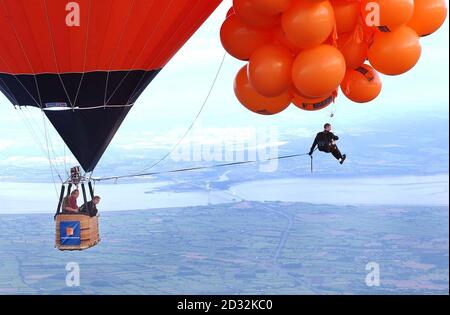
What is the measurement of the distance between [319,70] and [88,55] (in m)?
2.18

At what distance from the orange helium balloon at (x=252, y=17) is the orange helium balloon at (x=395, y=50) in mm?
736

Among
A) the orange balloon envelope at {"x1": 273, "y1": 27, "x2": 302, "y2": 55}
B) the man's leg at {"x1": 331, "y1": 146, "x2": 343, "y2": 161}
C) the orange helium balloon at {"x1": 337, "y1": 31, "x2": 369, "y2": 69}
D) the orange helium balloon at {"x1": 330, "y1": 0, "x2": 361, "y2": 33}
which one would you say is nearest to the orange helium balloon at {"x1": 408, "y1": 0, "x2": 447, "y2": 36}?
the orange helium balloon at {"x1": 337, "y1": 31, "x2": 369, "y2": 69}

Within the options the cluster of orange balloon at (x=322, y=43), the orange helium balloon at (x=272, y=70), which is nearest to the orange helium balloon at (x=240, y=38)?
the cluster of orange balloon at (x=322, y=43)

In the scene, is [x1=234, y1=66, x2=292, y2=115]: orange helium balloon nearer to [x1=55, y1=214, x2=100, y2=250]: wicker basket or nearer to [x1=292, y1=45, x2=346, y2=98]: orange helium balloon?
[x1=292, y1=45, x2=346, y2=98]: orange helium balloon

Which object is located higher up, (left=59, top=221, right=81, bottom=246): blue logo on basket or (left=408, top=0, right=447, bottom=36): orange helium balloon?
(left=408, top=0, right=447, bottom=36): orange helium balloon

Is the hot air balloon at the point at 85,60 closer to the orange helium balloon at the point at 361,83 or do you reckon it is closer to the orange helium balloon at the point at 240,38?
the orange helium balloon at the point at 240,38

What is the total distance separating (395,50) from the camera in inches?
237

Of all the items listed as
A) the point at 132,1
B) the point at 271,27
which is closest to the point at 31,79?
the point at 132,1

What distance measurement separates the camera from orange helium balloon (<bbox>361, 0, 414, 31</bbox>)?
19.3 ft

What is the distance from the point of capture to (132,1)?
671cm

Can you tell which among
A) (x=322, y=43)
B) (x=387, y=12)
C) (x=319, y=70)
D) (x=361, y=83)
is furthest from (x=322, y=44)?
(x=361, y=83)

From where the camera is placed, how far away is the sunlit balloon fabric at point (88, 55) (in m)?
6.78

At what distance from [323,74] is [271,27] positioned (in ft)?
2.27

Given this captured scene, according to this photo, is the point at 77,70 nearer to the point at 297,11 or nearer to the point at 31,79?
the point at 31,79
